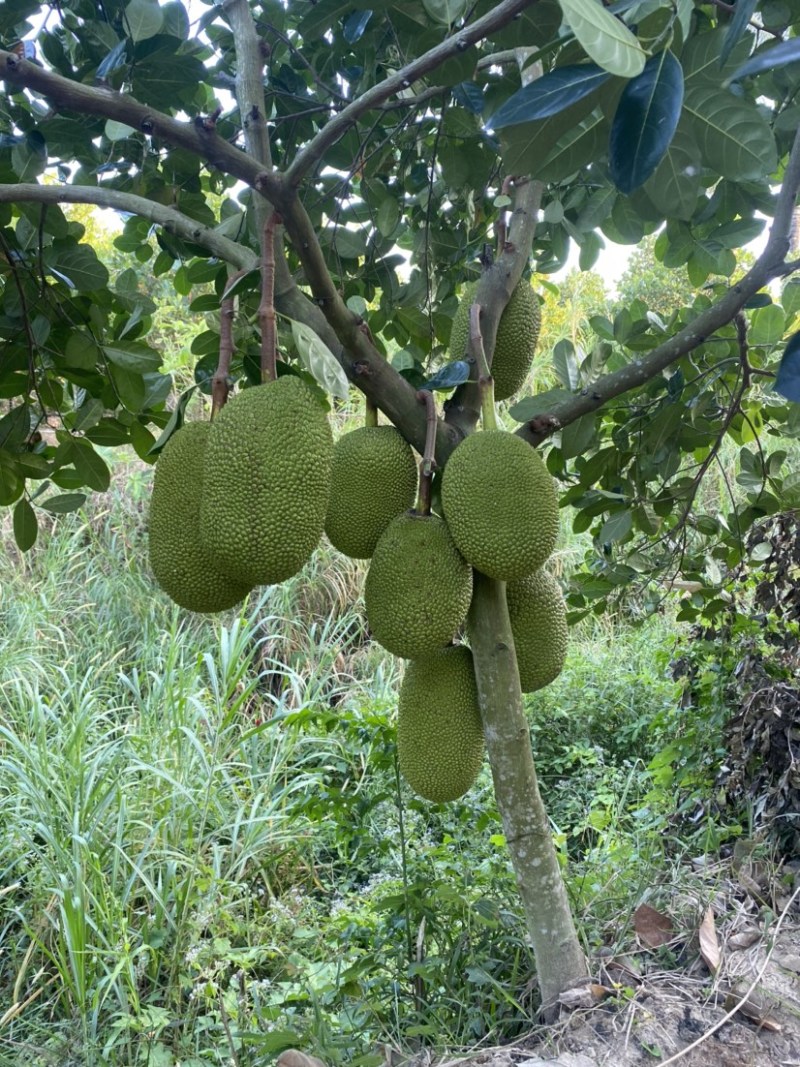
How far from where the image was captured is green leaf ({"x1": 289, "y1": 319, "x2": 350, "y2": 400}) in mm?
917

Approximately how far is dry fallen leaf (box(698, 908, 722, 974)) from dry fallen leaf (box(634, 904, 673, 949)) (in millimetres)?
61

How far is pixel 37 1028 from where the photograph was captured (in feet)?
6.49

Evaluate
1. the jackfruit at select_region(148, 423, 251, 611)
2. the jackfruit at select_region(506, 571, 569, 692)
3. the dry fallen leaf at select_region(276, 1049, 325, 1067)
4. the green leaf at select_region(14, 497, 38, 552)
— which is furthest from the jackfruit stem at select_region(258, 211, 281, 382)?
the dry fallen leaf at select_region(276, 1049, 325, 1067)

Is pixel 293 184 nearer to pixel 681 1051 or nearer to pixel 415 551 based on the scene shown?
pixel 415 551

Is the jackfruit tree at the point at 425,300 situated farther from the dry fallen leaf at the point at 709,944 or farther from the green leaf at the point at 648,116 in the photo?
the dry fallen leaf at the point at 709,944

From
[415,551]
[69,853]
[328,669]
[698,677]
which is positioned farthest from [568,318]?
[415,551]

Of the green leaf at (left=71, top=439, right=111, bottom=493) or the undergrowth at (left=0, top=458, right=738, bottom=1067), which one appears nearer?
the green leaf at (left=71, top=439, right=111, bottom=493)

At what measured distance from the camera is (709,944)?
1.43 m

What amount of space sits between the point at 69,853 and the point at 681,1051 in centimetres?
158

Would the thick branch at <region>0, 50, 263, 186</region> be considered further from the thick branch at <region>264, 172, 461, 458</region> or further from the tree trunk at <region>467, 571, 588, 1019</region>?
the tree trunk at <region>467, 571, 588, 1019</region>

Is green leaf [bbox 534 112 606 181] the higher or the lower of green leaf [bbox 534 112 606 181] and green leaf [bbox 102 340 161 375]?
the higher

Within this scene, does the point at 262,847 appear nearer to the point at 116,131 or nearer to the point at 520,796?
the point at 520,796

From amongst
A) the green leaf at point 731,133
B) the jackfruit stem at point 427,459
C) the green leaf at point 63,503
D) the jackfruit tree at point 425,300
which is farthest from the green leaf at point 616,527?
the green leaf at point 63,503

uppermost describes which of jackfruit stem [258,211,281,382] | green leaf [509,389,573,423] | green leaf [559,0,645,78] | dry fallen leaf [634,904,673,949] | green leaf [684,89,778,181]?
green leaf [559,0,645,78]
